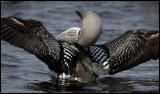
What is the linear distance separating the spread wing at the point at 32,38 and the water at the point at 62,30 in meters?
0.53

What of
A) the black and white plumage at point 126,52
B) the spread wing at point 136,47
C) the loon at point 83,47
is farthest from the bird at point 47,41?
the spread wing at point 136,47

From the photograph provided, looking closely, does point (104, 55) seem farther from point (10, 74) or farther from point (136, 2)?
point (136, 2)

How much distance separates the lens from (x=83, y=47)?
29.1ft

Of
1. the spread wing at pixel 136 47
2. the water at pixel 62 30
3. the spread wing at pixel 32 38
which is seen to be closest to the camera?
the spread wing at pixel 32 38

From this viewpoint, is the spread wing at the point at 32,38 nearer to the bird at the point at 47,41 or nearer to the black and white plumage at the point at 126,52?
the bird at the point at 47,41

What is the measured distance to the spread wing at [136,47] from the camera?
8.91 meters

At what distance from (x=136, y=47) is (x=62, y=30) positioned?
4128 millimetres

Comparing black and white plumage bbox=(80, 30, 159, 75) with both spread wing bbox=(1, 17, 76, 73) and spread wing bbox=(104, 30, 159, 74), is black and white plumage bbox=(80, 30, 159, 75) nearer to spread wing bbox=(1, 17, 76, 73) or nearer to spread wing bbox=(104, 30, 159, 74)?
spread wing bbox=(104, 30, 159, 74)

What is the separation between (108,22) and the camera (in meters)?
13.8

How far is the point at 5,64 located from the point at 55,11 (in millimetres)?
4869

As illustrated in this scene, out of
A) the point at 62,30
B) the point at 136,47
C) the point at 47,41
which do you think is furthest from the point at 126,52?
the point at 62,30

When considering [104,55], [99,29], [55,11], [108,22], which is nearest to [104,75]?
[104,55]

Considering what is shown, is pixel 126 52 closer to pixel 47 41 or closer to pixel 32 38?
pixel 47 41

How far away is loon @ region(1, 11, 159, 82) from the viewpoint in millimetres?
8406
